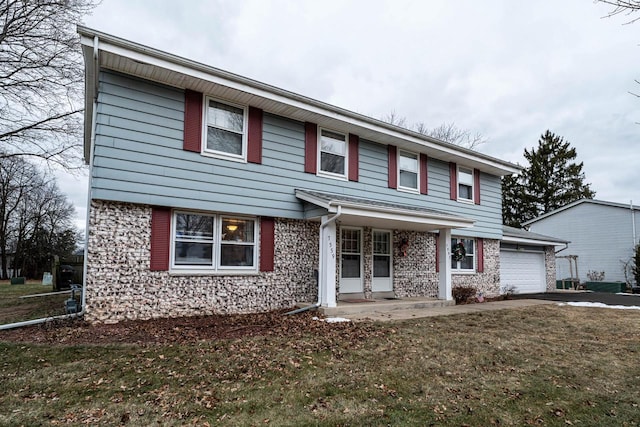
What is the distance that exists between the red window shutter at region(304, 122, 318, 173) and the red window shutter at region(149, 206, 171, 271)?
377cm

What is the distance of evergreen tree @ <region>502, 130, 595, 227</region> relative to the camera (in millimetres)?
34875

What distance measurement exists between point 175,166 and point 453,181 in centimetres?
970

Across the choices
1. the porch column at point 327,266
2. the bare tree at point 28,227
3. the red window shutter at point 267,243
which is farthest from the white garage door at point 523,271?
the bare tree at point 28,227

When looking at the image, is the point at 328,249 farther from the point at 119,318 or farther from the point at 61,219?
the point at 61,219

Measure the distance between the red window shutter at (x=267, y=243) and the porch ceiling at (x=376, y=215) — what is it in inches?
42.3

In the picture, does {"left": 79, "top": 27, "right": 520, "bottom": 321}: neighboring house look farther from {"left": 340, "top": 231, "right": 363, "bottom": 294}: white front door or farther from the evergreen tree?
the evergreen tree

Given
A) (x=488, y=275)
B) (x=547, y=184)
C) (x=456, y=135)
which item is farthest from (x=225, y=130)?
(x=547, y=184)

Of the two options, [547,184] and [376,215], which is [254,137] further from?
[547,184]

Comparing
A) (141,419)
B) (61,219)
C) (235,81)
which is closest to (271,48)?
(235,81)

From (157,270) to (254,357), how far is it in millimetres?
3576

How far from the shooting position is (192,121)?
8.41 metres

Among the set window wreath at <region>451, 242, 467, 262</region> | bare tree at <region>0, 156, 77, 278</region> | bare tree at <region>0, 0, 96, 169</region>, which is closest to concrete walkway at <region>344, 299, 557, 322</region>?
window wreath at <region>451, 242, 467, 262</region>

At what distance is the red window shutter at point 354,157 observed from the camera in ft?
36.1

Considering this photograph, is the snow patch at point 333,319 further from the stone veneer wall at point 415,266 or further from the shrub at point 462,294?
the shrub at point 462,294
